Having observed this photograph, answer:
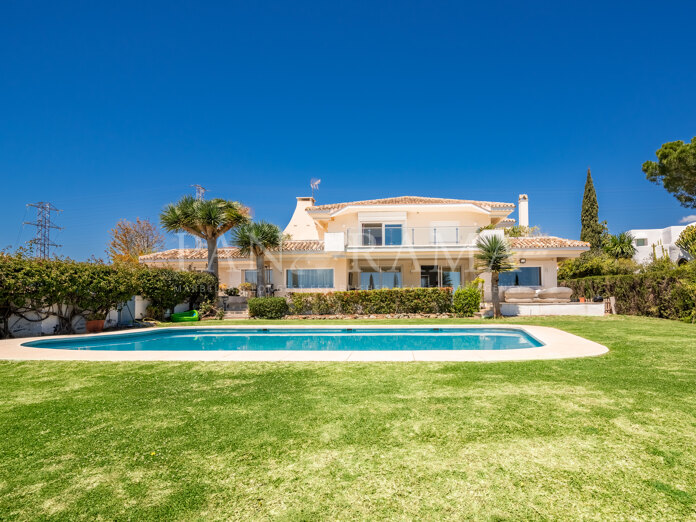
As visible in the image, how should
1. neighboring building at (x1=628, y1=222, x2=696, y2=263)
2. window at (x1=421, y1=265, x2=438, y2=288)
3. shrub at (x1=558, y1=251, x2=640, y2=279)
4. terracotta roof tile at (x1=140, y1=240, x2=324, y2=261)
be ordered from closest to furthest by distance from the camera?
window at (x1=421, y1=265, x2=438, y2=288), terracotta roof tile at (x1=140, y1=240, x2=324, y2=261), shrub at (x1=558, y1=251, x2=640, y2=279), neighboring building at (x1=628, y1=222, x2=696, y2=263)

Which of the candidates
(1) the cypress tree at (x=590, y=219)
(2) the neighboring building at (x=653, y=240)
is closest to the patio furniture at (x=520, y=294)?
(1) the cypress tree at (x=590, y=219)

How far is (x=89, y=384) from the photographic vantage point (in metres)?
6.14

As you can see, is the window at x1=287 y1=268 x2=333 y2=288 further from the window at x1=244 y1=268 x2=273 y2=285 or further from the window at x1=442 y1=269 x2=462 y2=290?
the window at x1=442 y1=269 x2=462 y2=290

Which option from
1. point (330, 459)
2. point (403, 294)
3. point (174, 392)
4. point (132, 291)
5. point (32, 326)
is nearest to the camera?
point (330, 459)

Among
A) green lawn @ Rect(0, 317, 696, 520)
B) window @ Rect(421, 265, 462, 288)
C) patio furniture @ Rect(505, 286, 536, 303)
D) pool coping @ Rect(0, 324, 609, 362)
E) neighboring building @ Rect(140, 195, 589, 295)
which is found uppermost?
neighboring building @ Rect(140, 195, 589, 295)

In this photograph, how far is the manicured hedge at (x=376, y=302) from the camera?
19.2 metres

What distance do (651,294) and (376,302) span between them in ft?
41.5

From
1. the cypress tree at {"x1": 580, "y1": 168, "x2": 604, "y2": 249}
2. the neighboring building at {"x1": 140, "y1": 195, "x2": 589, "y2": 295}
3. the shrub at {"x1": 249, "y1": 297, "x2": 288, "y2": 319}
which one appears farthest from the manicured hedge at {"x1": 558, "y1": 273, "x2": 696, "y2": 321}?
the cypress tree at {"x1": 580, "y1": 168, "x2": 604, "y2": 249}

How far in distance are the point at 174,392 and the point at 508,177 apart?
39.3 metres

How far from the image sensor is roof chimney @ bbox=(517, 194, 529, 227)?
32969 mm

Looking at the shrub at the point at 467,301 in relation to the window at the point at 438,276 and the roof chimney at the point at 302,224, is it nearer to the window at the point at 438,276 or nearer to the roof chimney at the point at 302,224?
the window at the point at 438,276

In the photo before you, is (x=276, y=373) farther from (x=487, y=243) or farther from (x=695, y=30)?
(x=695, y=30)

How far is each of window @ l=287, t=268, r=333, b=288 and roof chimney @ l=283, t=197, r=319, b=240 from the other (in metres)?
12.1

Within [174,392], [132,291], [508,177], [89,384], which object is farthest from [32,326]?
[508,177]
